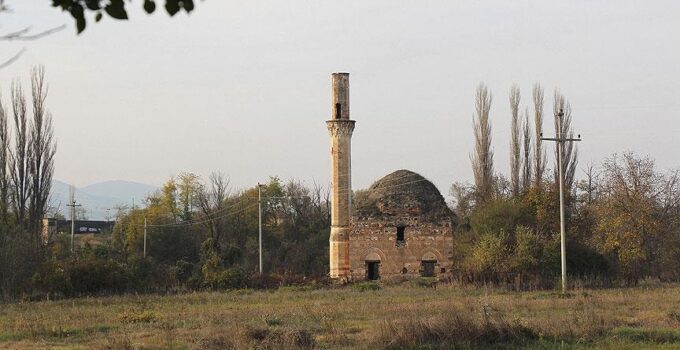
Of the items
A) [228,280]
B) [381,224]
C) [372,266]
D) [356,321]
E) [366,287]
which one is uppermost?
[381,224]

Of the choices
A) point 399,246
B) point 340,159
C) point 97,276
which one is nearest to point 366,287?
point 399,246

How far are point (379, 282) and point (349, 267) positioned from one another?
2600mm

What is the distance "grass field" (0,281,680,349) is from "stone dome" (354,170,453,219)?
8070 mm

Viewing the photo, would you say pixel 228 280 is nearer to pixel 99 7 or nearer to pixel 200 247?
pixel 200 247

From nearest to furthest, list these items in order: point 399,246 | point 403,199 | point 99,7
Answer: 1. point 99,7
2. point 399,246
3. point 403,199

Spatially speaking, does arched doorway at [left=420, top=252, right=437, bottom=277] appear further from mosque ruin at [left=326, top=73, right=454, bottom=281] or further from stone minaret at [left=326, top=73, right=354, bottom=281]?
stone minaret at [left=326, top=73, right=354, bottom=281]

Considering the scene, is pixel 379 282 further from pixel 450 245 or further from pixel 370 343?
pixel 370 343

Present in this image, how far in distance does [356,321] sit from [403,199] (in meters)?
19.1

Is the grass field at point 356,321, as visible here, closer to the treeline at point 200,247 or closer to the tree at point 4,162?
the treeline at point 200,247

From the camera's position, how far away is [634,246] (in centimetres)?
3259

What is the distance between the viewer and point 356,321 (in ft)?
58.7

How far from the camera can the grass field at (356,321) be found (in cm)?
Answer: 1367

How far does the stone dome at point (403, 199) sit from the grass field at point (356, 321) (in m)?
8.07

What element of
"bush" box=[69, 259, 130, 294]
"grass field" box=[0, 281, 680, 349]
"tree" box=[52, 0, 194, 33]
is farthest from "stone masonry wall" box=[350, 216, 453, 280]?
"tree" box=[52, 0, 194, 33]
